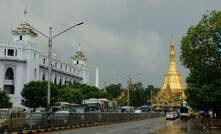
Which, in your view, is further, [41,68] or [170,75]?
[170,75]

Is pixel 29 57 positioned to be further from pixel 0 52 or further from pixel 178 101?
pixel 178 101

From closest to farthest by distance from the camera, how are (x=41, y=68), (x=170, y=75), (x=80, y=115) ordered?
1. (x=80, y=115)
2. (x=41, y=68)
3. (x=170, y=75)

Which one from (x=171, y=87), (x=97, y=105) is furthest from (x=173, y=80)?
(x=97, y=105)

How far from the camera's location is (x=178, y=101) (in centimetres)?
9331

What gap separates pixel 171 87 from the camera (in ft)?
334

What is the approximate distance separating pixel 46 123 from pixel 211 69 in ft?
47.7

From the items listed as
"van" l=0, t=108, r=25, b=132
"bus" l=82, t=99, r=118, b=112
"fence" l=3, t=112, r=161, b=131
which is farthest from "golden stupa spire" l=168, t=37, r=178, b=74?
"van" l=0, t=108, r=25, b=132

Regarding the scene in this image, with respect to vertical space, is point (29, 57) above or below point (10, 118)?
above

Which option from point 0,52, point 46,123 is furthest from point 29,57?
point 46,123

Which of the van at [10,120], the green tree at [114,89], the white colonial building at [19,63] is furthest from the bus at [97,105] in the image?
the green tree at [114,89]

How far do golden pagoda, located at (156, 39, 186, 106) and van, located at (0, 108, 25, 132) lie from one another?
7839 cm

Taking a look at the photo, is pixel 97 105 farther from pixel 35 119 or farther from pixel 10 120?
pixel 10 120

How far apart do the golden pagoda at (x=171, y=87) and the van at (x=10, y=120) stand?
7839 cm

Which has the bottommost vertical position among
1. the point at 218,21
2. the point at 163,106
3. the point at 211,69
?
the point at 163,106
